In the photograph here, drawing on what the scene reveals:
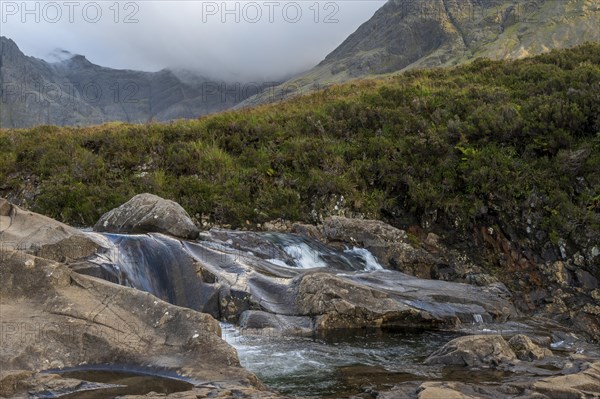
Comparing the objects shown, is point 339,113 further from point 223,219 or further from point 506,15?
point 506,15

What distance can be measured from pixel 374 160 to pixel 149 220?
9.10 meters

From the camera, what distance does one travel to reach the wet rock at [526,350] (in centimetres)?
839

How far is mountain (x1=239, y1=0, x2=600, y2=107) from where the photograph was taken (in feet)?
335

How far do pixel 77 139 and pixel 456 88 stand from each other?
16.2 m

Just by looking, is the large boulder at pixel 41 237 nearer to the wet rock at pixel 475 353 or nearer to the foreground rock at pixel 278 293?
the foreground rock at pixel 278 293

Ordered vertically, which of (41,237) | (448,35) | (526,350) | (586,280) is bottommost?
(586,280)

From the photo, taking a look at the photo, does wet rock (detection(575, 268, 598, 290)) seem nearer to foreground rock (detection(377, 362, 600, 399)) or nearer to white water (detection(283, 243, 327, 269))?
white water (detection(283, 243, 327, 269))

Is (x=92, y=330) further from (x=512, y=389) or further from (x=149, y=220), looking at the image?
(x=149, y=220)

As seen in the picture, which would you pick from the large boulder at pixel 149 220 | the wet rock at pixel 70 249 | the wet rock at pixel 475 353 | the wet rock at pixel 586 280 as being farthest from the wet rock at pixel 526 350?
the large boulder at pixel 149 220

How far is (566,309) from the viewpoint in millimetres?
13883

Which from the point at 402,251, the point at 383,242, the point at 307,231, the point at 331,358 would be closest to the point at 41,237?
the point at 331,358

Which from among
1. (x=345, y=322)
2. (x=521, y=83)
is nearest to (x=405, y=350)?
(x=345, y=322)

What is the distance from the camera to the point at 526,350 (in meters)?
8.52

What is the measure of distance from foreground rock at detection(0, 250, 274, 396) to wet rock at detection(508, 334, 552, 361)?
14.9ft
